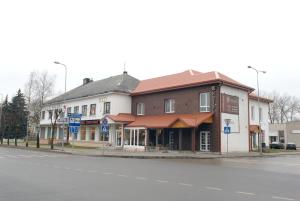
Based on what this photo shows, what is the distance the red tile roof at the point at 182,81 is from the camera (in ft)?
116

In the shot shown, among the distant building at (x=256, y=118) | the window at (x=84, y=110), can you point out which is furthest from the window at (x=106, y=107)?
the distant building at (x=256, y=118)

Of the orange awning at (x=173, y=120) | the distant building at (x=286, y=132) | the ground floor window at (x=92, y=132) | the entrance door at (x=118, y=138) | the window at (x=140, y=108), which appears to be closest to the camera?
the orange awning at (x=173, y=120)

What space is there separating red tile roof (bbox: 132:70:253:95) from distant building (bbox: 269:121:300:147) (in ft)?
121

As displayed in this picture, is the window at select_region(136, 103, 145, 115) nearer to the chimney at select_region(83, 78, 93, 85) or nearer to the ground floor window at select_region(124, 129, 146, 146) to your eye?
the ground floor window at select_region(124, 129, 146, 146)

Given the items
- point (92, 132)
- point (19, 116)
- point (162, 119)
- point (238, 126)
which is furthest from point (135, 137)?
point (19, 116)

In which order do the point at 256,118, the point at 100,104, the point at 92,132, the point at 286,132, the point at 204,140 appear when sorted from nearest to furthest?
the point at 204,140, the point at 256,118, the point at 100,104, the point at 92,132, the point at 286,132

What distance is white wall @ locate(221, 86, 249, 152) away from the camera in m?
35.2

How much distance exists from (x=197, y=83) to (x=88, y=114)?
19.0 meters

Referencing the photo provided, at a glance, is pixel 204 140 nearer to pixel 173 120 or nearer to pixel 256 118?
pixel 173 120

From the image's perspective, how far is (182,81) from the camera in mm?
39125

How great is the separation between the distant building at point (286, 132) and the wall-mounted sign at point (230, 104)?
1532 inches

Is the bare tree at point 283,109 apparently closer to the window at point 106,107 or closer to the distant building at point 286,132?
the distant building at point 286,132

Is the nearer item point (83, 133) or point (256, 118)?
point (256, 118)

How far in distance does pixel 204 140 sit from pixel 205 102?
3.91 meters
